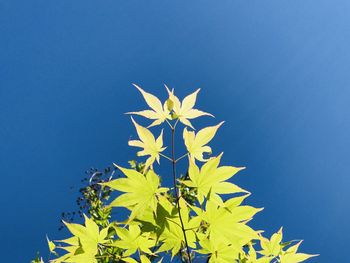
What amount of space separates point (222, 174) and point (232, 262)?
354mm

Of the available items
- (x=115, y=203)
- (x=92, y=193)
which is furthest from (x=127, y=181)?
(x=92, y=193)

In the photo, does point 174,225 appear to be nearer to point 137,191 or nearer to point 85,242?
point 137,191

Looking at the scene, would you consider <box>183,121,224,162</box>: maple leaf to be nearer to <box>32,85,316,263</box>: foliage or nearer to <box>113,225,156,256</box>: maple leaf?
<box>32,85,316,263</box>: foliage

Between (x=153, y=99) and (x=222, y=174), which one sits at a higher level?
(x=153, y=99)

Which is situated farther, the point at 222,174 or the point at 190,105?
the point at 190,105

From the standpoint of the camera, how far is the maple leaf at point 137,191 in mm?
973

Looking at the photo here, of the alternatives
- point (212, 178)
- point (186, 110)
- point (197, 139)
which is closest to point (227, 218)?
point (212, 178)

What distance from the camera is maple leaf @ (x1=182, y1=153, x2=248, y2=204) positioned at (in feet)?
3.31

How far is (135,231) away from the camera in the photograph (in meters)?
1.19

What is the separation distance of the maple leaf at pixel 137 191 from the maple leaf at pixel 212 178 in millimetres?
100

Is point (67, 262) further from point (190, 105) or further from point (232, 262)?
point (190, 105)

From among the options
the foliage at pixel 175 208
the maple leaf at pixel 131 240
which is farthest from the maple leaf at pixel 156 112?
the maple leaf at pixel 131 240

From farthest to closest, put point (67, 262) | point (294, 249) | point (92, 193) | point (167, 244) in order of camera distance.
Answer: point (92, 193) < point (294, 249) < point (67, 262) < point (167, 244)

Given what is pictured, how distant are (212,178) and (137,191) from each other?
0.22 metres
